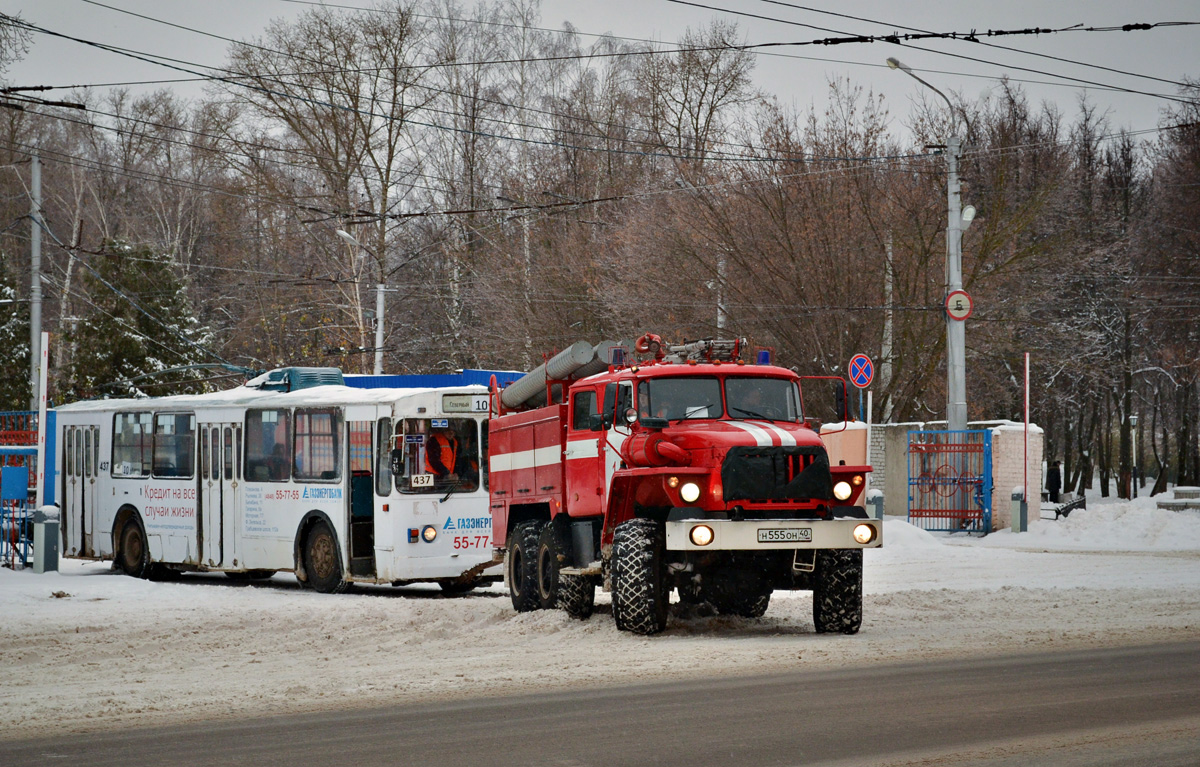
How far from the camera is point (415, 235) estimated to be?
51062mm

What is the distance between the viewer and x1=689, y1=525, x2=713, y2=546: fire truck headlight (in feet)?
42.5

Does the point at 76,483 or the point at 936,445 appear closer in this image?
the point at 76,483

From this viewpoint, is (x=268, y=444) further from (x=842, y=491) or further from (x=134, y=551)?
(x=842, y=491)

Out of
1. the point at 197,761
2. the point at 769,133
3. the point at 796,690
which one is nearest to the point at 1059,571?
the point at 796,690

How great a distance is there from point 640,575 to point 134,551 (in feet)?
45.3

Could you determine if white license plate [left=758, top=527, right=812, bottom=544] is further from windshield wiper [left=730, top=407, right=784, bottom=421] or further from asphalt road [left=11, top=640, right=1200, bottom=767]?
asphalt road [left=11, top=640, right=1200, bottom=767]

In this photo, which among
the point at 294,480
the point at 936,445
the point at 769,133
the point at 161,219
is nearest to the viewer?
the point at 294,480

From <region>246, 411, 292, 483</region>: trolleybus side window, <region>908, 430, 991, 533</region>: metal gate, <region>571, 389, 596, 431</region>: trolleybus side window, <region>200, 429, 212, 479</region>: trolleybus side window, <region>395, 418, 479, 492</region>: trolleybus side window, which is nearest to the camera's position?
<region>571, 389, 596, 431</region>: trolleybus side window

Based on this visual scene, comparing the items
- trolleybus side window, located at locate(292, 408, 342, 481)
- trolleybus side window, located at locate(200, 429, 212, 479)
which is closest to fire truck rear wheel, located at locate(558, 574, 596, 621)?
trolleybus side window, located at locate(292, 408, 342, 481)

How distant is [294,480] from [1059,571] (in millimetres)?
10987

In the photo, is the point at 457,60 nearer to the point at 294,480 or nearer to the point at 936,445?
the point at 936,445

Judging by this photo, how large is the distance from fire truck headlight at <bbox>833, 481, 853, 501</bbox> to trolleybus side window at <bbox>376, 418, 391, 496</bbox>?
320 inches

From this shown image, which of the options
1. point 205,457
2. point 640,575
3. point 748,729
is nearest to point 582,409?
point 640,575

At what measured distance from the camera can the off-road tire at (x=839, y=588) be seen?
45.0ft
